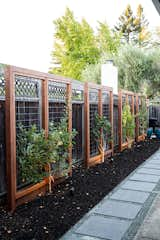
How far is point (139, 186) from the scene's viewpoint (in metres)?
4.55

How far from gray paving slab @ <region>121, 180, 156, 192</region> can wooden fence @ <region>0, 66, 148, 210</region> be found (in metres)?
0.93

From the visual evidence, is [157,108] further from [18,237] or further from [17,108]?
[18,237]

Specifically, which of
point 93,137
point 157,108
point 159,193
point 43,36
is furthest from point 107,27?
point 159,193

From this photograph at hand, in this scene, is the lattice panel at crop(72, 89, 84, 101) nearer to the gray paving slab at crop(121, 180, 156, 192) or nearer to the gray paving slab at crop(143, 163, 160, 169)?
the gray paving slab at crop(121, 180, 156, 192)

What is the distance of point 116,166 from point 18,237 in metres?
3.50

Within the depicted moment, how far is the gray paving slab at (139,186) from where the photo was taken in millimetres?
4383

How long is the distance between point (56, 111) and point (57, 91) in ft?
0.95

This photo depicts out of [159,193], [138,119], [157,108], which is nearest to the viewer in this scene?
[159,193]

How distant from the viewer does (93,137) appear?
6.14 meters

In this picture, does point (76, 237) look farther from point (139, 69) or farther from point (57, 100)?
point (139, 69)

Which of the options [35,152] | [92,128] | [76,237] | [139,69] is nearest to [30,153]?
[35,152]

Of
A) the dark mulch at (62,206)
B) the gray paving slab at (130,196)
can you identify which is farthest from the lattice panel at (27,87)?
the gray paving slab at (130,196)

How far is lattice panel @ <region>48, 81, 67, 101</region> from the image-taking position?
4.32m

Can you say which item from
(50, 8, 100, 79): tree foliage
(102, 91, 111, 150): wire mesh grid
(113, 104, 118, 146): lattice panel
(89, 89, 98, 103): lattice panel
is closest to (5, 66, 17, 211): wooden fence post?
(89, 89, 98, 103): lattice panel
